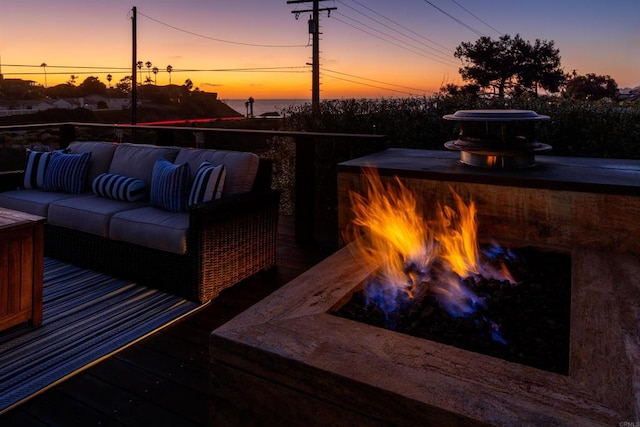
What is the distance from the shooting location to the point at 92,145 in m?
3.97

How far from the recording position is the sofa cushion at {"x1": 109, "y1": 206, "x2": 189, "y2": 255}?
8.80 feet

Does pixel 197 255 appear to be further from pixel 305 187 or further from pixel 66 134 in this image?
pixel 66 134

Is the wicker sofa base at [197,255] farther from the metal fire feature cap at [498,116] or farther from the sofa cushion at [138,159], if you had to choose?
the metal fire feature cap at [498,116]

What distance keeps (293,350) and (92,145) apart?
3.57 meters

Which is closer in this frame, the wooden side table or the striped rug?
the striped rug

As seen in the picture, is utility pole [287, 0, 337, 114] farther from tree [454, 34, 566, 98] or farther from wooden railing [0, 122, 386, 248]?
wooden railing [0, 122, 386, 248]

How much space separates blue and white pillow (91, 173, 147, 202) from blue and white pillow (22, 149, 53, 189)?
589 millimetres

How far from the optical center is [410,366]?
1070 millimetres

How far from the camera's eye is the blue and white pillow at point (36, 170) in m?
3.75

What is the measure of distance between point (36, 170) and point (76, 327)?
1.98 meters

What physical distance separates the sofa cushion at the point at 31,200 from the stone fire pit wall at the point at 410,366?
258cm

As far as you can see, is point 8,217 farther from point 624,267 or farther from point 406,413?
point 624,267

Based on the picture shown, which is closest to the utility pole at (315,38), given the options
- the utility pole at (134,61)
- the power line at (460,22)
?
the power line at (460,22)

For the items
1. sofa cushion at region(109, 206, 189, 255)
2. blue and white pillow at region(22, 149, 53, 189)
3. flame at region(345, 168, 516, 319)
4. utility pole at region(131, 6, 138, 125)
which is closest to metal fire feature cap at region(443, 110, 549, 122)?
flame at region(345, 168, 516, 319)
